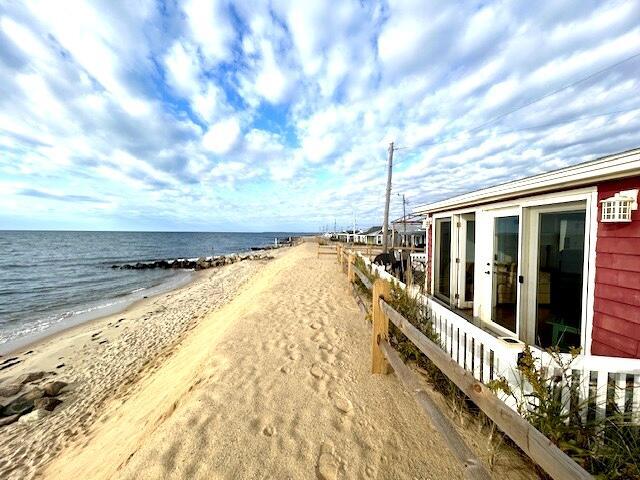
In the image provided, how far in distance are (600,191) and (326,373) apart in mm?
3866

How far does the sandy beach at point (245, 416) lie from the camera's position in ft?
8.09

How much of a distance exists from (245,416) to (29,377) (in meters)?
6.25

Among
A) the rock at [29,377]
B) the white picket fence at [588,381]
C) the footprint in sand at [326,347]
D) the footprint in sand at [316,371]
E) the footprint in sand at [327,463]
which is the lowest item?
the rock at [29,377]

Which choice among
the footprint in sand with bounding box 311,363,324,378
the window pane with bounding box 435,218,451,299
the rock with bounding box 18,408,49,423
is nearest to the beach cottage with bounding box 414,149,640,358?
the window pane with bounding box 435,218,451,299

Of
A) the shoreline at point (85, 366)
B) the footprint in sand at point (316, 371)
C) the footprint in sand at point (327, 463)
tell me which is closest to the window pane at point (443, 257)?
the footprint in sand at point (316, 371)

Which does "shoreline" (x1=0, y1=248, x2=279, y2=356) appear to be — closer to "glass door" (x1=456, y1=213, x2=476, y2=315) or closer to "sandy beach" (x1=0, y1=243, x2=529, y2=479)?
"sandy beach" (x1=0, y1=243, x2=529, y2=479)

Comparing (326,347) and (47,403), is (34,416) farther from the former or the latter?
(326,347)

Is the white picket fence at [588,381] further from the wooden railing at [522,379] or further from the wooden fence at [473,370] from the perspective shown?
the wooden fence at [473,370]

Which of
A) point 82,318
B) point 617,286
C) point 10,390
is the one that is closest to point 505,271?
point 617,286

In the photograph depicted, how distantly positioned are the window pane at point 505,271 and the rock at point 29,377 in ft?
29.8

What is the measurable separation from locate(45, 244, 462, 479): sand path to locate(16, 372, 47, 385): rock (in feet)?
9.88

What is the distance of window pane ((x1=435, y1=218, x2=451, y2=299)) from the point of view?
22.9 feet

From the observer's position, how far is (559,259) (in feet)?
12.8

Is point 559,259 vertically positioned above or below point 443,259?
above
